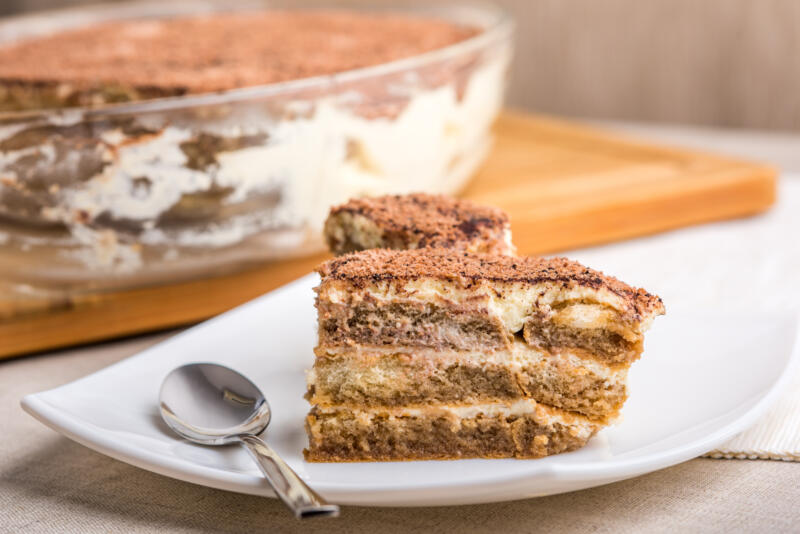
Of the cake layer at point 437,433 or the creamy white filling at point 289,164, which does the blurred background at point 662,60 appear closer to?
the creamy white filling at point 289,164

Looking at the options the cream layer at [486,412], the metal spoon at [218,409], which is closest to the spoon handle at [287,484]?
the metal spoon at [218,409]

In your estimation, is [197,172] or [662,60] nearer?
[197,172]

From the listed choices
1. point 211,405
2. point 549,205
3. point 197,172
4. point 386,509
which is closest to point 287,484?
point 386,509

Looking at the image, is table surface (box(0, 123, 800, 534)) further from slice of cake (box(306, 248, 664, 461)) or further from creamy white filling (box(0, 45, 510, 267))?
creamy white filling (box(0, 45, 510, 267))

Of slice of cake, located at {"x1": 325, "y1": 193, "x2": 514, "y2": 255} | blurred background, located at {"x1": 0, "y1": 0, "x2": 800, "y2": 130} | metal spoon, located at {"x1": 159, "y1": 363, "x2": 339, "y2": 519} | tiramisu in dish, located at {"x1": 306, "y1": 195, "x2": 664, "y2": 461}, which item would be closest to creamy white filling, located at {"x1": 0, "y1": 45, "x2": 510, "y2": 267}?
slice of cake, located at {"x1": 325, "y1": 193, "x2": 514, "y2": 255}

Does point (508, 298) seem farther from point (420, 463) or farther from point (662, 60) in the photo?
point (662, 60)
